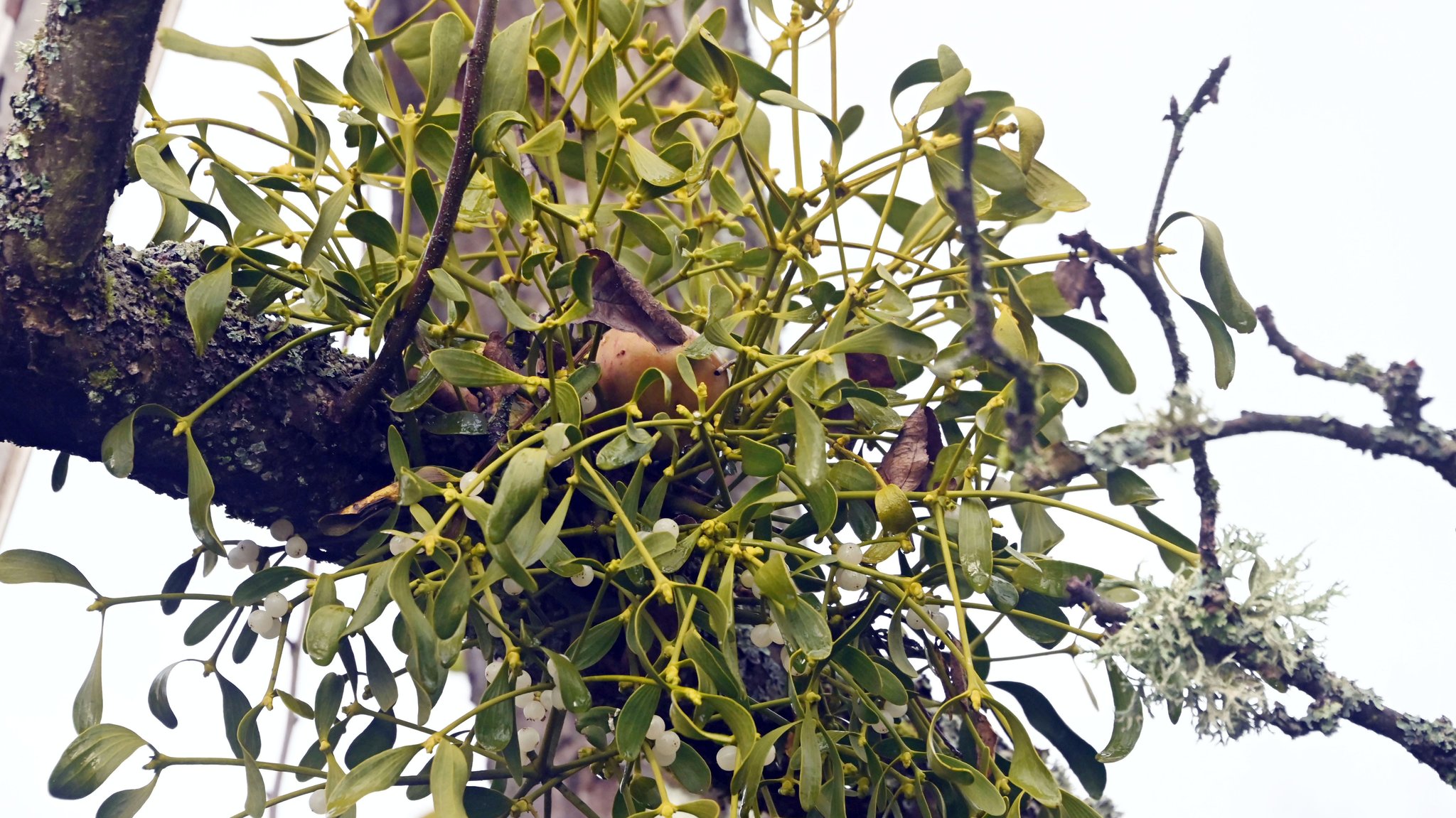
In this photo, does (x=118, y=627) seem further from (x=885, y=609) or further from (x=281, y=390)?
(x=885, y=609)

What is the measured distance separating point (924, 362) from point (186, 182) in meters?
0.33

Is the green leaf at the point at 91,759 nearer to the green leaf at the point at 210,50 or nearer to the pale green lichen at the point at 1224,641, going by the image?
the green leaf at the point at 210,50

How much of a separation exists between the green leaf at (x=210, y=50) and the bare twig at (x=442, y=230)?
113 mm

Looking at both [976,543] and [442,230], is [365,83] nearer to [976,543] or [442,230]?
[442,230]

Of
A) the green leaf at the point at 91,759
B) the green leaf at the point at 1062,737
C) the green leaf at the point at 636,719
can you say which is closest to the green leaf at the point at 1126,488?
the green leaf at the point at 1062,737

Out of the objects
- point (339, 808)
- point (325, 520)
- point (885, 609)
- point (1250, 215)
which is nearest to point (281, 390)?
point (325, 520)

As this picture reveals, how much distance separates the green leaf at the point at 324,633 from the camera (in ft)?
1.17

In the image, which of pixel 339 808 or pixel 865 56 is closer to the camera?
pixel 339 808

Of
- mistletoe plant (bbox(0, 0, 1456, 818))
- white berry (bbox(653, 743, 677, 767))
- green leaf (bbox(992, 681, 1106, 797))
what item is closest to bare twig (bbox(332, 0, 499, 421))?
mistletoe plant (bbox(0, 0, 1456, 818))

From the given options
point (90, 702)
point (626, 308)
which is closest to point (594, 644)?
point (626, 308)

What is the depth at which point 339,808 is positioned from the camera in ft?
1.17

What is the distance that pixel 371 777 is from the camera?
374 mm

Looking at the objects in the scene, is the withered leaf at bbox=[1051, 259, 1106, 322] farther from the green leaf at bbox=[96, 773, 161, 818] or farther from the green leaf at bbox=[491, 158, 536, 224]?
the green leaf at bbox=[96, 773, 161, 818]

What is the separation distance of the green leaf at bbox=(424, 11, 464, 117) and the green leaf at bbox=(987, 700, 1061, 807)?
0.33m
